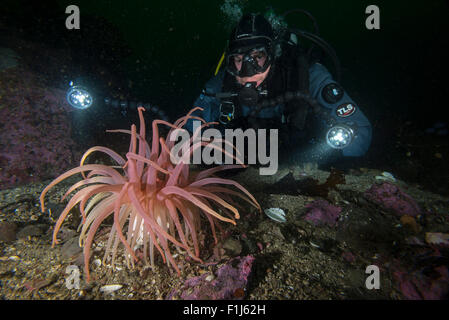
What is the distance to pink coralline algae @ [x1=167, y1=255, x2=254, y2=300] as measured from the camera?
4.25ft

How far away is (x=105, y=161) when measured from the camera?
481 centimetres

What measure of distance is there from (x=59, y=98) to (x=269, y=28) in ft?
15.1

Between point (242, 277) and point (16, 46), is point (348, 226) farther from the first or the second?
point (16, 46)

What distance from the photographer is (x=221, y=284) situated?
4.37 ft

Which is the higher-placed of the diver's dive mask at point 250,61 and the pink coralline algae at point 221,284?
the diver's dive mask at point 250,61

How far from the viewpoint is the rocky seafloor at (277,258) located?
1349 mm

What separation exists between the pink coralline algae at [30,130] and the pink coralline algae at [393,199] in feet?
17.0

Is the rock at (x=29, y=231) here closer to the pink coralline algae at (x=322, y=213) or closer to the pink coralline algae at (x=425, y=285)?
the pink coralline algae at (x=322, y=213)

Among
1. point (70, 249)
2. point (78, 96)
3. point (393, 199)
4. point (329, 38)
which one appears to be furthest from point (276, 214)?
point (329, 38)

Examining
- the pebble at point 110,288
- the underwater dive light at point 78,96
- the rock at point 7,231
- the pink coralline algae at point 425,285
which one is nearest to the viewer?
the pink coralline algae at point 425,285

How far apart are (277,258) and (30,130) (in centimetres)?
477

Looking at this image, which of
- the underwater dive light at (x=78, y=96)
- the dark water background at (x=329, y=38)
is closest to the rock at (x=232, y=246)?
the underwater dive light at (x=78, y=96)

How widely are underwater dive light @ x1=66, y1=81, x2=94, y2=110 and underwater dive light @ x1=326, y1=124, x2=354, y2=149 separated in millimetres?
4746

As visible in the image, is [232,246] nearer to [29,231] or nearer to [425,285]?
[425,285]
